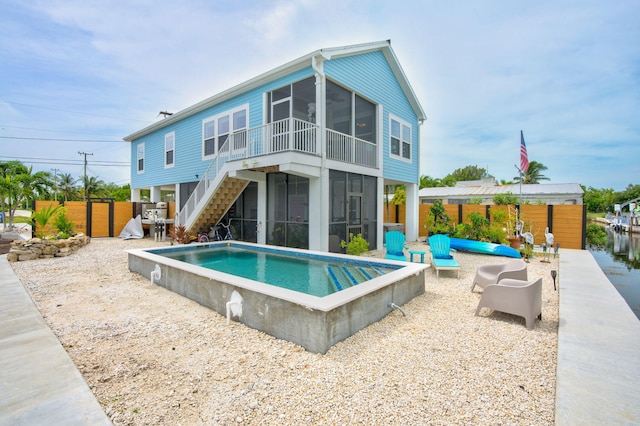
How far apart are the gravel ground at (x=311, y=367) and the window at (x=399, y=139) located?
8734 millimetres

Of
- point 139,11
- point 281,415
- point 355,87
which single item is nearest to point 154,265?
point 281,415

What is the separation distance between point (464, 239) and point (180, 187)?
13.2 metres

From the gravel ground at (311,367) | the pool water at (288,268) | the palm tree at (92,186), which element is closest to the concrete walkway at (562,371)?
the gravel ground at (311,367)

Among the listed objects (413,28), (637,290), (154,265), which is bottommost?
→ (637,290)

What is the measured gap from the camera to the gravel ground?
241 cm

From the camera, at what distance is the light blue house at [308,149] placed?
9242mm

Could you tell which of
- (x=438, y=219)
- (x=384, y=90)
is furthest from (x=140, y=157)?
(x=438, y=219)

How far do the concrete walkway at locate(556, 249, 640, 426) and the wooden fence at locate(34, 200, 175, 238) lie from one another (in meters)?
16.5

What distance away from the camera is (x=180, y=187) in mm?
15312

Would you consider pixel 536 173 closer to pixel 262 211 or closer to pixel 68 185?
pixel 262 211

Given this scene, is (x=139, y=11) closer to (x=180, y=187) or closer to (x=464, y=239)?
(x=180, y=187)

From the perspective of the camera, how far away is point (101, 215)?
15477 millimetres

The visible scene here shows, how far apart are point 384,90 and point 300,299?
10598mm

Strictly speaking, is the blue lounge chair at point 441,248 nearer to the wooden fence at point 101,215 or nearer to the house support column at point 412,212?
the house support column at point 412,212
